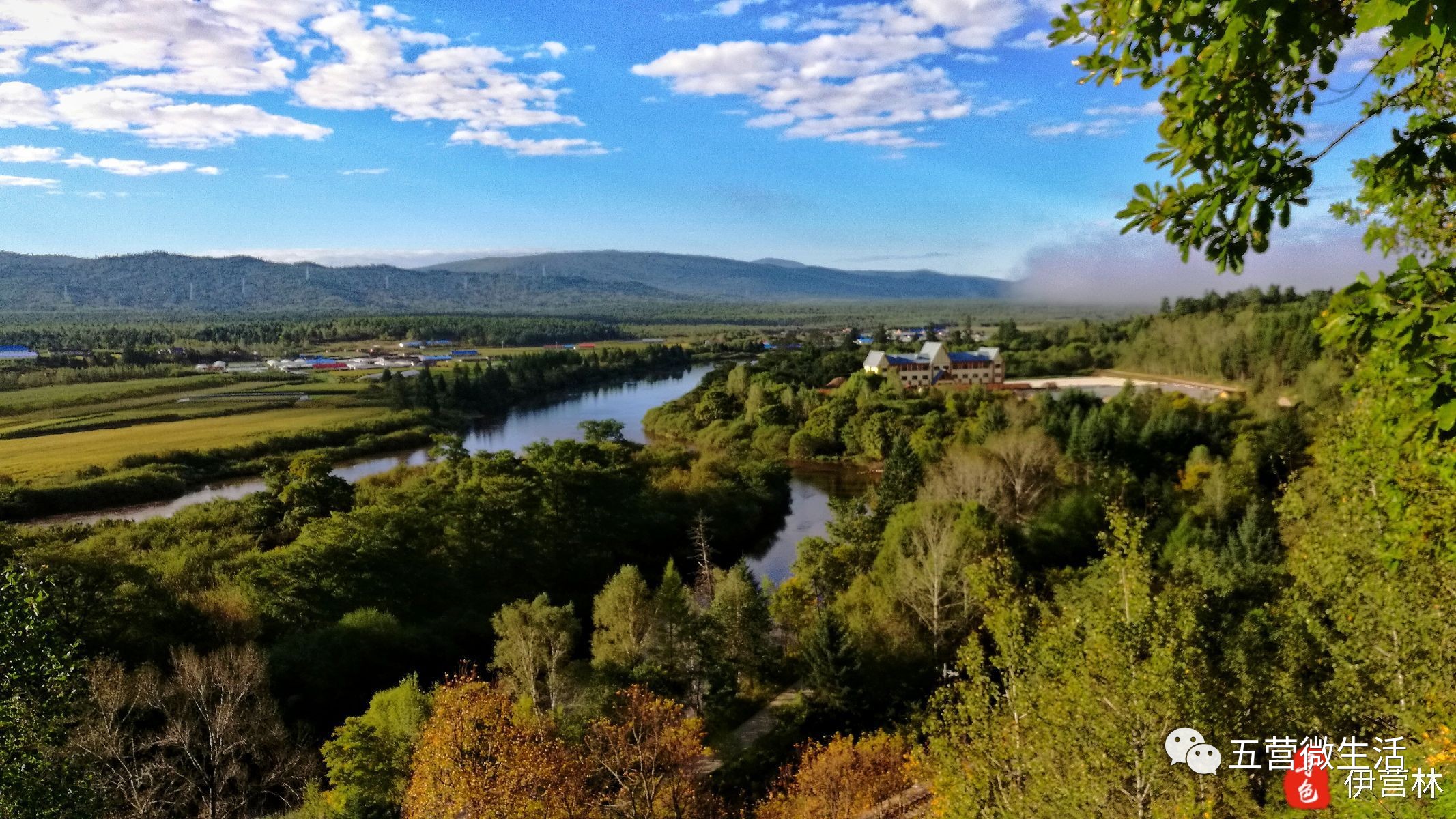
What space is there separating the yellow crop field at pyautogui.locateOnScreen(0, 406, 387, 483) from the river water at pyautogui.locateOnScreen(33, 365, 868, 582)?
13.3 feet

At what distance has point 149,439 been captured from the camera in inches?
1492

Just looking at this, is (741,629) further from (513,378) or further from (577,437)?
(513,378)

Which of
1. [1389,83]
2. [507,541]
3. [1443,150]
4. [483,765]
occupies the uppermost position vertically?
[1389,83]

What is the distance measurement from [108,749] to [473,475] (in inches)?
586

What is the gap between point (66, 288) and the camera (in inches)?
7397

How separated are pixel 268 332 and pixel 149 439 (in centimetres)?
7594

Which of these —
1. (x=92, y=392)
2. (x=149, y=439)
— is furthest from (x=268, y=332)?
(x=149, y=439)

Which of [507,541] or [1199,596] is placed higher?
[1199,596]

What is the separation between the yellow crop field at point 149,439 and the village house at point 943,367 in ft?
111

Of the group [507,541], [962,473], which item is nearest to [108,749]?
[507,541]

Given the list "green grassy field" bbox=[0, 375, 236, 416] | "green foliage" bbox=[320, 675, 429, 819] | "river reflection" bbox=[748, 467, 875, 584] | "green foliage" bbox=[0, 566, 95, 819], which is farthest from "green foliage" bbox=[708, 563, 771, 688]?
"green grassy field" bbox=[0, 375, 236, 416]

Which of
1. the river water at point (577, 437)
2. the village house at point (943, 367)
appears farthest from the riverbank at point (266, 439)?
the village house at point (943, 367)

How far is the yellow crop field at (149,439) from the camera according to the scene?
3120 centimetres

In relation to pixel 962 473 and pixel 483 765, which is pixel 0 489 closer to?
pixel 483 765
